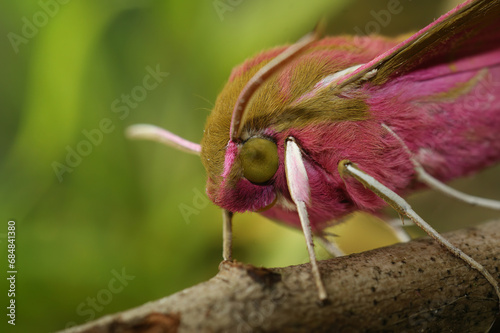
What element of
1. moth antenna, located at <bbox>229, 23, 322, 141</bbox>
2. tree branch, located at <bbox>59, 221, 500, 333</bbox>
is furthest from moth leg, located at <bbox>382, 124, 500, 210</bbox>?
moth antenna, located at <bbox>229, 23, 322, 141</bbox>

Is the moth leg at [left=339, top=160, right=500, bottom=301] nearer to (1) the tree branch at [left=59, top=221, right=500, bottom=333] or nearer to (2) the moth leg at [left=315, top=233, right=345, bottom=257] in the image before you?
(1) the tree branch at [left=59, top=221, right=500, bottom=333]

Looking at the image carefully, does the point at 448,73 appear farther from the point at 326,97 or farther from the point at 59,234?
the point at 59,234

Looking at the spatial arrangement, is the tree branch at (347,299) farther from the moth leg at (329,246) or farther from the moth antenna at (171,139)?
the moth antenna at (171,139)

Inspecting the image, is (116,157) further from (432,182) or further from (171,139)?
(432,182)

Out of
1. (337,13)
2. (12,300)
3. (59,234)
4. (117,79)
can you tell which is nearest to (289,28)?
(337,13)

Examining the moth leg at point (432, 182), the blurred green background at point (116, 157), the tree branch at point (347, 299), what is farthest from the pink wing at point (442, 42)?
the blurred green background at point (116, 157)

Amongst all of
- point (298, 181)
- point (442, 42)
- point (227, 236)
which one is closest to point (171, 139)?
point (227, 236)
